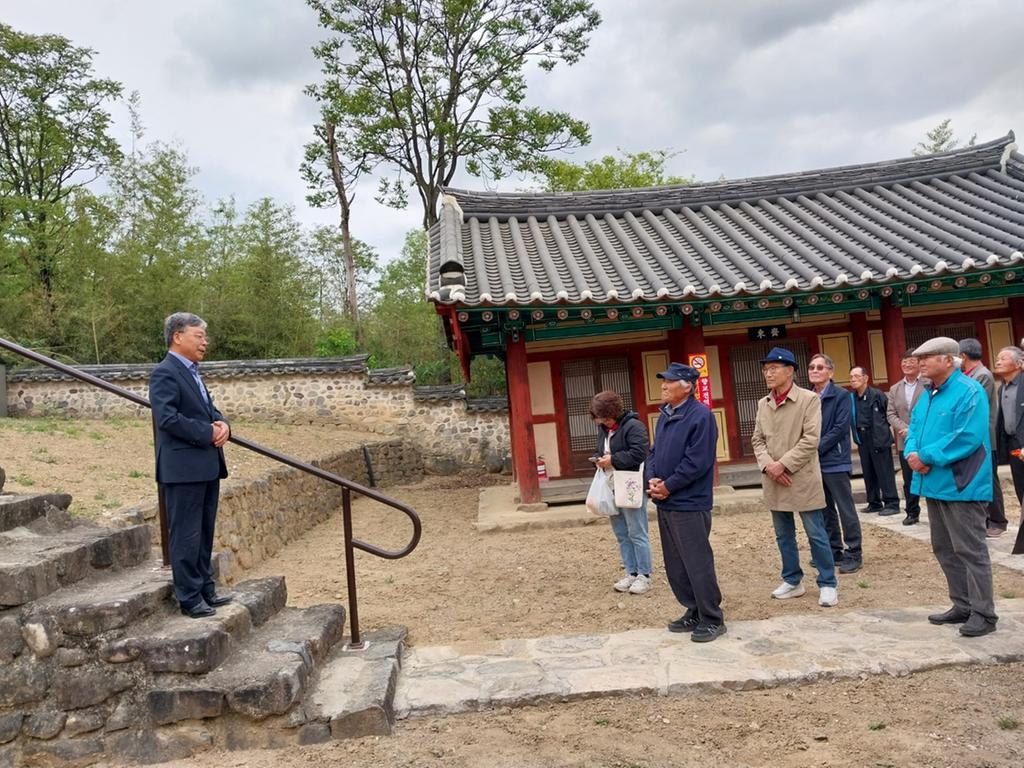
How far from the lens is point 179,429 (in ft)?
11.9

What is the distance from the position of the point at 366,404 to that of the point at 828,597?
1189cm

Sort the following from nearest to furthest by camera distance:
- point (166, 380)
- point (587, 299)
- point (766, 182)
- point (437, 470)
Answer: point (166, 380)
point (587, 299)
point (766, 182)
point (437, 470)

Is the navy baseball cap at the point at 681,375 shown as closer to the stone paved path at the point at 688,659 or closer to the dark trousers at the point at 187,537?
the stone paved path at the point at 688,659

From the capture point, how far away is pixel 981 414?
13.2 feet

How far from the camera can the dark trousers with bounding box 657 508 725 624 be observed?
428 cm

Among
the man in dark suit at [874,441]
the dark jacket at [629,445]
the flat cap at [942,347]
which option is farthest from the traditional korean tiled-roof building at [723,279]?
the flat cap at [942,347]

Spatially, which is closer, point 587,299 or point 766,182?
point 587,299

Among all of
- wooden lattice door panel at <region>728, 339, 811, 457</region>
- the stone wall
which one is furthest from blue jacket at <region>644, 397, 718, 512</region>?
the stone wall

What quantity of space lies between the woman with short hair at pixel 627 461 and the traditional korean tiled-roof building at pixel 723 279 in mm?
2916

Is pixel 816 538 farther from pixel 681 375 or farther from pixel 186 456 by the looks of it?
pixel 186 456

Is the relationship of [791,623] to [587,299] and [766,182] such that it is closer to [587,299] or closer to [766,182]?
[587,299]

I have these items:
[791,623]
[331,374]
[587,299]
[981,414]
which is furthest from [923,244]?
[331,374]

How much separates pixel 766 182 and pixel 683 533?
9819 millimetres

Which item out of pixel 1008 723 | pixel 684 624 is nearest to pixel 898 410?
pixel 684 624
